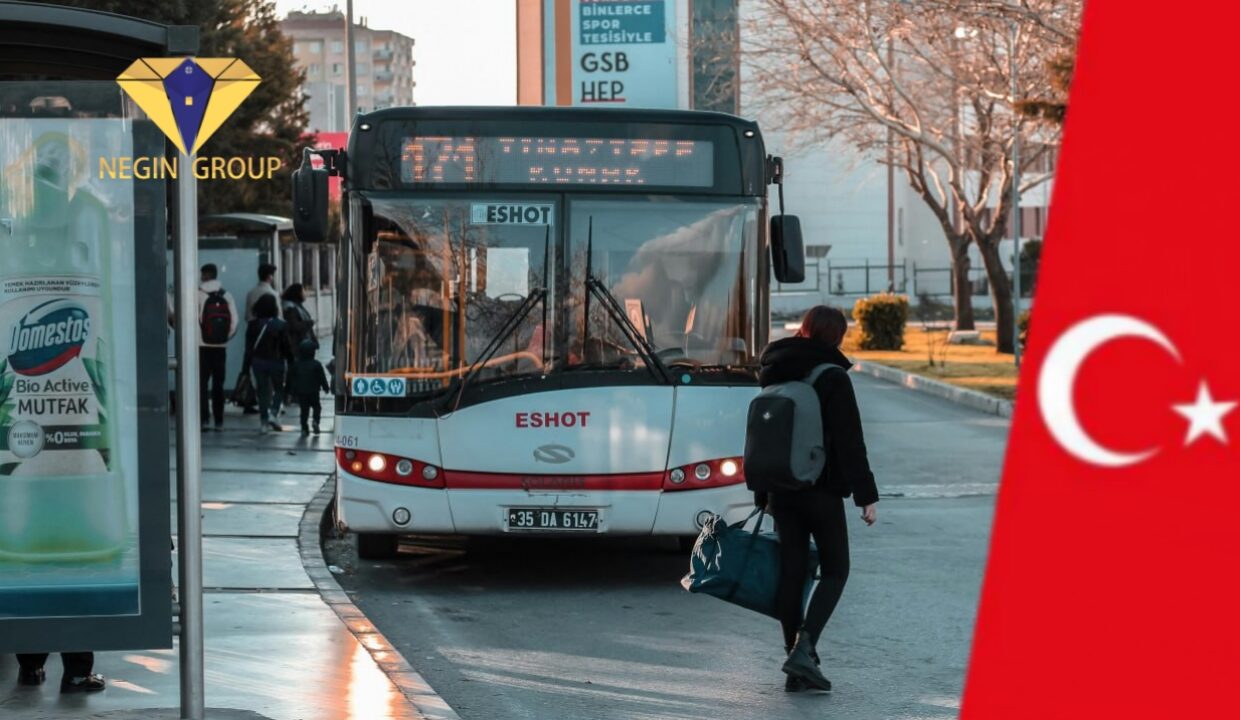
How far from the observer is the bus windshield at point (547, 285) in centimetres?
1034

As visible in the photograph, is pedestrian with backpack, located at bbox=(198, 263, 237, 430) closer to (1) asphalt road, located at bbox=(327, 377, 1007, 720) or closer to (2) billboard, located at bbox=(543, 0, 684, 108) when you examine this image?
(2) billboard, located at bbox=(543, 0, 684, 108)

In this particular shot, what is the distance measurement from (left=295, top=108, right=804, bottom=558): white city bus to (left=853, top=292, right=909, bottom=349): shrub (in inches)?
1112

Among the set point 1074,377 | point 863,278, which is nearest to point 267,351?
point 1074,377

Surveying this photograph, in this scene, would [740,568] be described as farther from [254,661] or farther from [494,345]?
[494,345]

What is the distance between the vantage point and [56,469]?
640 centimetres

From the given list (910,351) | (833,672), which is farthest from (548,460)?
(910,351)

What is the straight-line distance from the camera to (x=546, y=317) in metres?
10.4

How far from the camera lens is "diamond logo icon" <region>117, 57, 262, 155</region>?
5.77 metres

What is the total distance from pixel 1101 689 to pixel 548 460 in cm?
869

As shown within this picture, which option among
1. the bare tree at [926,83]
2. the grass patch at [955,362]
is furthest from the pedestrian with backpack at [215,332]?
the bare tree at [926,83]

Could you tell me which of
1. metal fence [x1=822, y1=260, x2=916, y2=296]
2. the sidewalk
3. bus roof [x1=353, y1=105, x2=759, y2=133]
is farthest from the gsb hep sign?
metal fence [x1=822, y1=260, x2=916, y2=296]

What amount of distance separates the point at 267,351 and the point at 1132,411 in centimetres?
1835

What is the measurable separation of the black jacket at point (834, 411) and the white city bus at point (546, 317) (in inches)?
104

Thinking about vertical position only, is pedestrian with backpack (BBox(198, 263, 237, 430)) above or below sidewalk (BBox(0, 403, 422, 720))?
above
